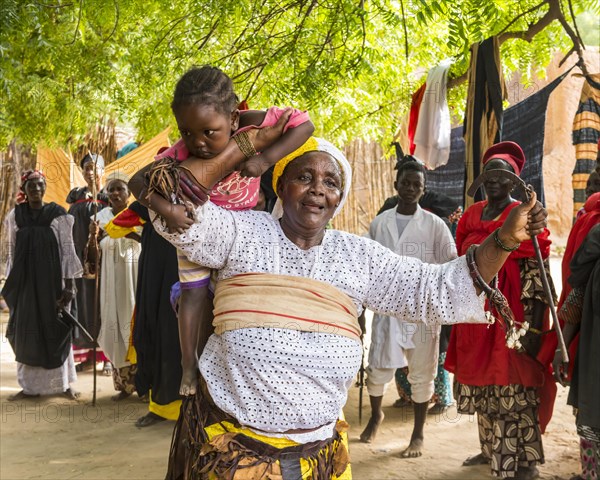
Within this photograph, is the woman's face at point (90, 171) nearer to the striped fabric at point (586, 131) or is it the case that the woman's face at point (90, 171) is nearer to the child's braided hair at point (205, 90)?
the striped fabric at point (586, 131)

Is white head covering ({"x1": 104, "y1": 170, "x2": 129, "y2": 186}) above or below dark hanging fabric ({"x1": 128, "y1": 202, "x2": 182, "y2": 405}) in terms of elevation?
above

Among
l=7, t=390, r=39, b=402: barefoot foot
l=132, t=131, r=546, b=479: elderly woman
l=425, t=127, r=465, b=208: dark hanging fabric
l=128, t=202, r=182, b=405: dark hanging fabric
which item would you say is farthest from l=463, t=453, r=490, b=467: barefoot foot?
l=7, t=390, r=39, b=402: barefoot foot

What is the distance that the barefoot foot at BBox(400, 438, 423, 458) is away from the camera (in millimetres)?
5496

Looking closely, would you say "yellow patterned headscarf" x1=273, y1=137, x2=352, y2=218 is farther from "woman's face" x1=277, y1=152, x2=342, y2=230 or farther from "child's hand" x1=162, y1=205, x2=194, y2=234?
"child's hand" x1=162, y1=205, x2=194, y2=234

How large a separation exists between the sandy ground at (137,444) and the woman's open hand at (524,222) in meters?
3.28

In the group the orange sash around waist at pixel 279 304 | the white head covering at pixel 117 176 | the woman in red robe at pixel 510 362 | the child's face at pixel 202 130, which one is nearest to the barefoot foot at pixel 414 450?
the woman in red robe at pixel 510 362

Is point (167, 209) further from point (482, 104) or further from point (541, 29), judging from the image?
point (541, 29)

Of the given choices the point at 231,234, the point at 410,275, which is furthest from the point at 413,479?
the point at 231,234

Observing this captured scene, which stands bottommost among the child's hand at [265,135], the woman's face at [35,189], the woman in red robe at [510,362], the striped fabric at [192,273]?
the woman in red robe at [510,362]

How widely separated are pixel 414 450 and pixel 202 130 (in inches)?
156

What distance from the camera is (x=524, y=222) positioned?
2.25 meters

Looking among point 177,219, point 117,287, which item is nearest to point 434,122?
point 117,287

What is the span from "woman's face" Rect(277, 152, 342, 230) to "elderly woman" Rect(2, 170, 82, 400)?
5332 mm

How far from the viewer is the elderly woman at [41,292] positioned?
24.1ft
